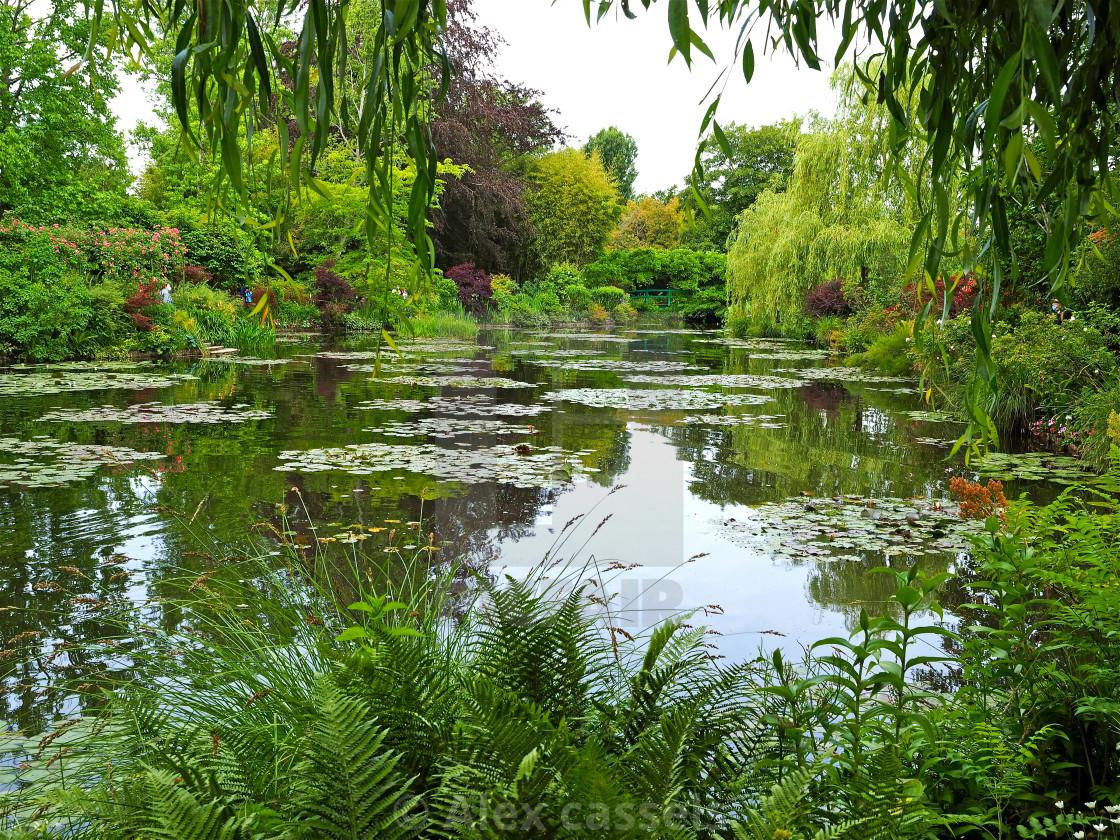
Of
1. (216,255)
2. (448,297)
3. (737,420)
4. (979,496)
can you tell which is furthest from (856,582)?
(448,297)

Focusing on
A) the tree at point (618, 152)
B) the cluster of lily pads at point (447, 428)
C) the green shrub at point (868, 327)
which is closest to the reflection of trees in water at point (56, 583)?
the cluster of lily pads at point (447, 428)

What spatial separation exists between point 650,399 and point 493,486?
5.45m

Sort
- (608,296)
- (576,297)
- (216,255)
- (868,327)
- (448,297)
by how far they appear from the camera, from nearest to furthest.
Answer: (868,327) < (216,255) < (448,297) < (576,297) < (608,296)

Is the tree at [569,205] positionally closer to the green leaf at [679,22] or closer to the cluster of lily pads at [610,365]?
the cluster of lily pads at [610,365]

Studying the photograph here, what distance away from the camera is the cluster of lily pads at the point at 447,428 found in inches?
309

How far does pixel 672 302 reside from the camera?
135 ft

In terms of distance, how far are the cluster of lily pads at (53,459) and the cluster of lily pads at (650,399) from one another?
5493 mm

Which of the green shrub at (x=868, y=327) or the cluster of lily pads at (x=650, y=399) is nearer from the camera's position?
the cluster of lily pads at (x=650, y=399)

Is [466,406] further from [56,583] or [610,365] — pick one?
[610,365]

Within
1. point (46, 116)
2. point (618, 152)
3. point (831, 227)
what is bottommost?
point (831, 227)

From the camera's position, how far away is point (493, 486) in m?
5.84

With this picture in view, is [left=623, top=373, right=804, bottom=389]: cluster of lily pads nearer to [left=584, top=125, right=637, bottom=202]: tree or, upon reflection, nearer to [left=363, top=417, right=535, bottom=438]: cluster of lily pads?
[left=363, top=417, right=535, bottom=438]: cluster of lily pads

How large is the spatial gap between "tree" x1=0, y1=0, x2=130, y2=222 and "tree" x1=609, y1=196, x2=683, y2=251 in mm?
33105

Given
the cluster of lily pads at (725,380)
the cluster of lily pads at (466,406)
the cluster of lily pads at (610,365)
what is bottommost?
the cluster of lily pads at (466,406)
